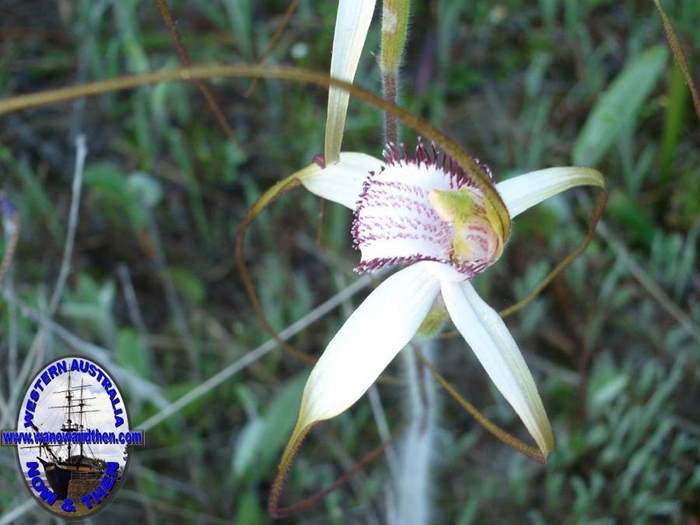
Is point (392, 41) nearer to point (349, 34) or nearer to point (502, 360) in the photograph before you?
point (349, 34)

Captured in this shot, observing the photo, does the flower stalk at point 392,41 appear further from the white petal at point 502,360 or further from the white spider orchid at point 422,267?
the white petal at point 502,360

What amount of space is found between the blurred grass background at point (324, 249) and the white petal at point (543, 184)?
525 millimetres

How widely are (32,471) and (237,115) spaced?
3.58 feet

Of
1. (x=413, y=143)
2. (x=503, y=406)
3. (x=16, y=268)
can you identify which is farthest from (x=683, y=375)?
(x=16, y=268)

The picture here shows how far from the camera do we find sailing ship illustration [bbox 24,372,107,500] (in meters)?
0.96

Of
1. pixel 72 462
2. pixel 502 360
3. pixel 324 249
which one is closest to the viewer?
pixel 502 360

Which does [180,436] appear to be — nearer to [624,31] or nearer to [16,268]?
[16,268]

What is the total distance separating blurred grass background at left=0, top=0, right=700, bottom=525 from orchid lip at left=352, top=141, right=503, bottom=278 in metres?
0.50

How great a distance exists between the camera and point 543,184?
913mm

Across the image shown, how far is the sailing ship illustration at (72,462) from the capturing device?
0.96 m

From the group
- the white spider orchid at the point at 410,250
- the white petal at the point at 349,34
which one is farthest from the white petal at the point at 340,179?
the white petal at the point at 349,34

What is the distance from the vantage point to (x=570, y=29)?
1.87 meters

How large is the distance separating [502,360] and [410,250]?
0.49 feet

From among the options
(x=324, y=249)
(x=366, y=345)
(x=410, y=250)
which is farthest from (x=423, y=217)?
(x=324, y=249)
